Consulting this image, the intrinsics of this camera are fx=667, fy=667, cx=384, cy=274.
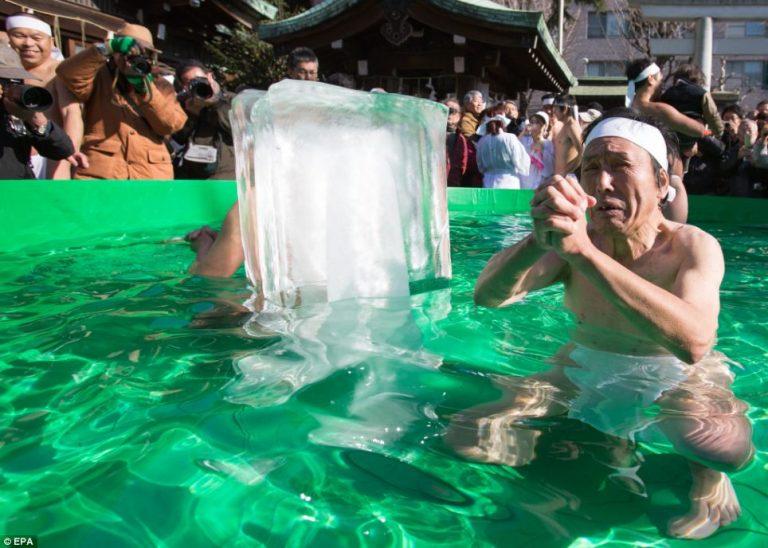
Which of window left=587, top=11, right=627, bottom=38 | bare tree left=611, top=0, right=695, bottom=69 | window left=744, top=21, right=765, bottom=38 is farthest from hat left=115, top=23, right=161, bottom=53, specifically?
window left=744, top=21, right=765, bottom=38

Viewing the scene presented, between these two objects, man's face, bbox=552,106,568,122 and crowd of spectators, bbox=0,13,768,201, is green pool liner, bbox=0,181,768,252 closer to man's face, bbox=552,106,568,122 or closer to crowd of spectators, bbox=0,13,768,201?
crowd of spectators, bbox=0,13,768,201

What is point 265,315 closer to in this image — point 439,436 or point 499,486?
point 439,436

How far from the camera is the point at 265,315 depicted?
117 inches

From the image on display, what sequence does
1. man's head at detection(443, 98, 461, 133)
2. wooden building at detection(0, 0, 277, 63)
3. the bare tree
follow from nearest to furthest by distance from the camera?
man's head at detection(443, 98, 461, 133)
wooden building at detection(0, 0, 277, 63)
the bare tree

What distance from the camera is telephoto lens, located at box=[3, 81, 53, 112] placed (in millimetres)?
4246

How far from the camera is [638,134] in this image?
6.75ft

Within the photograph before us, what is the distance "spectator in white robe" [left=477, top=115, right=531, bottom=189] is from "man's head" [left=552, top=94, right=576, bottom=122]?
54cm

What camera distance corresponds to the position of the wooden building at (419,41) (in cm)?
1198

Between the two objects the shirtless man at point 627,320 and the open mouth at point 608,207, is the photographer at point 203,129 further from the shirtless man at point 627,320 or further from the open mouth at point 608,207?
the open mouth at point 608,207

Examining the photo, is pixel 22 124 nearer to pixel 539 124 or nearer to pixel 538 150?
pixel 539 124

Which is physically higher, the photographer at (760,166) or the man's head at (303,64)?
the man's head at (303,64)

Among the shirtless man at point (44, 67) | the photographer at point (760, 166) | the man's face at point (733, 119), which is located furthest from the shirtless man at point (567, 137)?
the shirtless man at point (44, 67)

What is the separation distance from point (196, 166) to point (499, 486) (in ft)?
16.8

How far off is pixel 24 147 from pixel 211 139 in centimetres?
150
